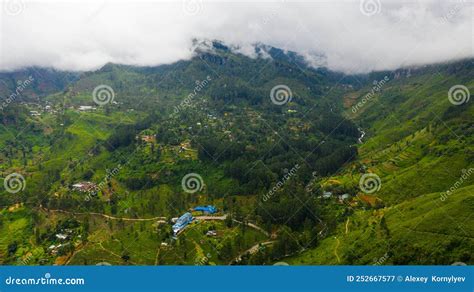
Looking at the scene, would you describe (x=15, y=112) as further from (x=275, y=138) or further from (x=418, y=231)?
(x=418, y=231)

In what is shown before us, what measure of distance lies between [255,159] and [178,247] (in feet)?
143

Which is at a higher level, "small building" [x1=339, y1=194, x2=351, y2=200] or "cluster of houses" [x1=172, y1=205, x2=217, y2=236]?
"small building" [x1=339, y1=194, x2=351, y2=200]

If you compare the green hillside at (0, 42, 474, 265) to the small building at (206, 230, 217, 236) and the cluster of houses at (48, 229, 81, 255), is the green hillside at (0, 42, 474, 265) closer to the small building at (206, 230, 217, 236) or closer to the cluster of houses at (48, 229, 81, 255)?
the cluster of houses at (48, 229, 81, 255)

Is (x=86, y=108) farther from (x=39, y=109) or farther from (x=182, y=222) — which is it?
(x=182, y=222)

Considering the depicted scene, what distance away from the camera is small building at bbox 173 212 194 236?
56812 millimetres

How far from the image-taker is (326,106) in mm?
182750

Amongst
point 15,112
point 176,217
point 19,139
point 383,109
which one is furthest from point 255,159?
point 383,109

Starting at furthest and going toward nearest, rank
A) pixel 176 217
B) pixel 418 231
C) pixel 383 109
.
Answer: pixel 383 109, pixel 176 217, pixel 418 231

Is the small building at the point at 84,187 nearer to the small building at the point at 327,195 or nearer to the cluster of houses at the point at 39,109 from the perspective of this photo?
A: the small building at the point at 327,195

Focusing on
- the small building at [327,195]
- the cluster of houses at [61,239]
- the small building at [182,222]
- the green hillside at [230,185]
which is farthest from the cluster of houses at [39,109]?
the small building at [327,195]

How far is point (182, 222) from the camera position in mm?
58656

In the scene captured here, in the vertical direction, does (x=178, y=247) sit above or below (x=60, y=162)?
below

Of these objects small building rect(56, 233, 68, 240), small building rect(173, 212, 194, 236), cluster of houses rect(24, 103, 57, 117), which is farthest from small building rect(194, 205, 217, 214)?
cluster of houses rect(24, 103, 57, 117)

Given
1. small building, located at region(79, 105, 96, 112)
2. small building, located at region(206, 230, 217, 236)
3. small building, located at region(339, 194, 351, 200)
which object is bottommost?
small building, located at region(206, 230, 217, 236)
